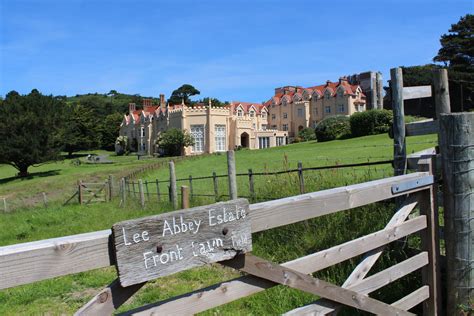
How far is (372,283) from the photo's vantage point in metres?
3.07

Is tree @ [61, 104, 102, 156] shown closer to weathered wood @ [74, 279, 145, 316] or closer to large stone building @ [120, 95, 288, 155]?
large stone building @ [120, 95, 288, 155]

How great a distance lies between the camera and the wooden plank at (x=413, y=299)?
3.28 metres

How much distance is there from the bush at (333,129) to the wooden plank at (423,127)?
47.1m

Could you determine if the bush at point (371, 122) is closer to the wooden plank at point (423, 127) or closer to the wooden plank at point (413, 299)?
the wooden plank at point (423, 127)

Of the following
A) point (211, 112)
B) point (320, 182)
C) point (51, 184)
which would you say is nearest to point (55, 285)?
point (320, 182)

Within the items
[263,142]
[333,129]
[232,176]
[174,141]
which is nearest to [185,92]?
[263,142]

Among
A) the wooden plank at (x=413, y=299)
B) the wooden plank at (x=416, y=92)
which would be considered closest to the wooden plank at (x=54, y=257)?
the wooden plank at (x=413, y=299)

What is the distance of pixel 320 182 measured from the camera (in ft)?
23.3

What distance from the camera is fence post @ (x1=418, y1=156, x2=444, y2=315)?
3.53 m

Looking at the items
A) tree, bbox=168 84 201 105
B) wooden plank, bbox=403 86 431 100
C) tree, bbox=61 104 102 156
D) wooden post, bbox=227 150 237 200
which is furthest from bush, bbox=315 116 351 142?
tree, bbox=168 84 201 105

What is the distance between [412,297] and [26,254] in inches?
119

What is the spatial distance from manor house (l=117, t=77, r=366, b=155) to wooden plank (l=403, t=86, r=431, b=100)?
204ft

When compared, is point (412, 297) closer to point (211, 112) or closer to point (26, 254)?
point (26, 254)

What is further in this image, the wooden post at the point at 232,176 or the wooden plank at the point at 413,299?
the wooden post at the point at 232,176
